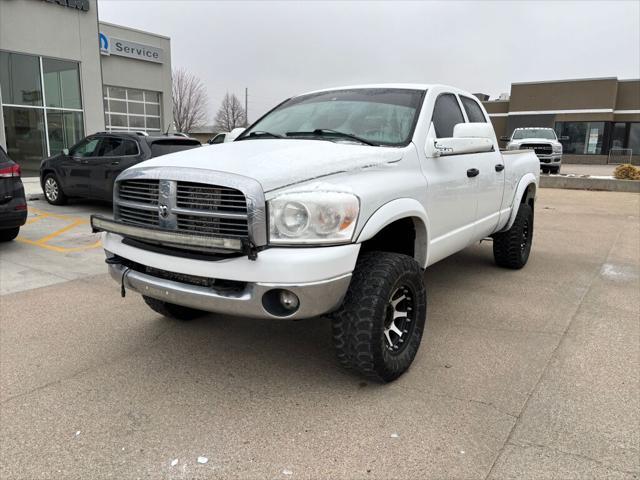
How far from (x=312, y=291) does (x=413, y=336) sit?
1.05 meters

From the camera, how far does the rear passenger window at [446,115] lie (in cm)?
411

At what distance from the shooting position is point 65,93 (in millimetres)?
17797

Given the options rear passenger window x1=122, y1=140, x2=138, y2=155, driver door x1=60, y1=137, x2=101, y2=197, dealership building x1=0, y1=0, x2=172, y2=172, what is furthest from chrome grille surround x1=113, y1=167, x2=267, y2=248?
dealership building x1=0, y1=0, x2=172, y2=172

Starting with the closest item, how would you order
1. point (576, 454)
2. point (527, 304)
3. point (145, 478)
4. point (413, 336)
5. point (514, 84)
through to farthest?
point (145, 478) < point (576, 454) < point (413, 336) < point (527, 304) < point (514, 84)

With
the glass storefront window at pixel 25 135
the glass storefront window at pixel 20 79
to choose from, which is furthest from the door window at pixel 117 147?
the glass storefront window at pixel 20 79

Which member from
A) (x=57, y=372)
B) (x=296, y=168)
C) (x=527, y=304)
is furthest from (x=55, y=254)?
(x=527, y=304)

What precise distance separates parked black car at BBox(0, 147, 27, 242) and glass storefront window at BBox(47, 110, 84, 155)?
12.3 m

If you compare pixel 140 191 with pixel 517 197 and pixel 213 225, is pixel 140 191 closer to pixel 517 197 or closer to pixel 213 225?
pixel 213 225

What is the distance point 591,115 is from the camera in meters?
34.4

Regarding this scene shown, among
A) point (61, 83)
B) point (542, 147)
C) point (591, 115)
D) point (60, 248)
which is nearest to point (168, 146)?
point (60, 248)

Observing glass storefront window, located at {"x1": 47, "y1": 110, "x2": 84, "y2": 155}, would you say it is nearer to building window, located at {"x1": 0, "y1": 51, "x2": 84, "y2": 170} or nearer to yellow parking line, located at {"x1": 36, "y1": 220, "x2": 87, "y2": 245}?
building window, located at {"x1": 0, "y1": 51, "x2": 84, "y2": 170}

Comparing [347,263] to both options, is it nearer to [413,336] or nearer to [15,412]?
[413,336]

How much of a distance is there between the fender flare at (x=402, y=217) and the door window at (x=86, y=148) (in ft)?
27.6

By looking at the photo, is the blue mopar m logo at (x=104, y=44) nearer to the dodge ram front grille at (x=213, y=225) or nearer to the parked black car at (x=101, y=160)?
the parked black car at (x=101, y=160)
